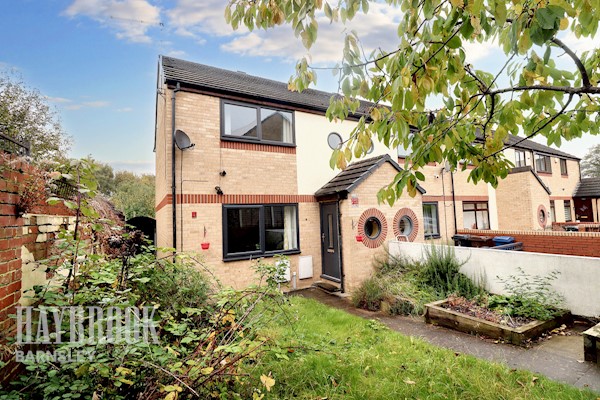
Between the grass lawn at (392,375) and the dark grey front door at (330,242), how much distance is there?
164 inches

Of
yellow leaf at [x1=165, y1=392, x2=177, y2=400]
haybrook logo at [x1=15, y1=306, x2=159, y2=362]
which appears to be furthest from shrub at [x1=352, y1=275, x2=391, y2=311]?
yellow leaf at [x1=165, y1=392, x2=177, y2=400]

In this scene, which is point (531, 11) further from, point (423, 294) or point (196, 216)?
point (196, 216)

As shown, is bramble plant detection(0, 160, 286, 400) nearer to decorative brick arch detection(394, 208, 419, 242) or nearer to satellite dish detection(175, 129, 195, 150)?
satellite dish detection(175, 129, 195, 150)

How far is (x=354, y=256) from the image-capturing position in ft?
25.4

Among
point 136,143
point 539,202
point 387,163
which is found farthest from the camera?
point 136,143

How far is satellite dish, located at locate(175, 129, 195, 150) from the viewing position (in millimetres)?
7293

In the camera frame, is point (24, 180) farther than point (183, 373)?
Yes

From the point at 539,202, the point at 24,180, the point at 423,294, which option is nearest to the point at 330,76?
the point at 24,180

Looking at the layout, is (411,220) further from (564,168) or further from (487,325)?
(564,168)

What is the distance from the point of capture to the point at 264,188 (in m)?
8.58

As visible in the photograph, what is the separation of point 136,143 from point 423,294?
15.9 meters

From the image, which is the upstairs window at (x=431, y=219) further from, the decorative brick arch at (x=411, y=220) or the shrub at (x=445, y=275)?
the shrub at (x=445, y=275)

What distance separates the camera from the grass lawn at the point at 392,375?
2.92 meters

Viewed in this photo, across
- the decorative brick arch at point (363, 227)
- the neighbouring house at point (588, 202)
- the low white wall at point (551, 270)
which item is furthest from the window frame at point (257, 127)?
the neighbouring house at point (588, 202)
